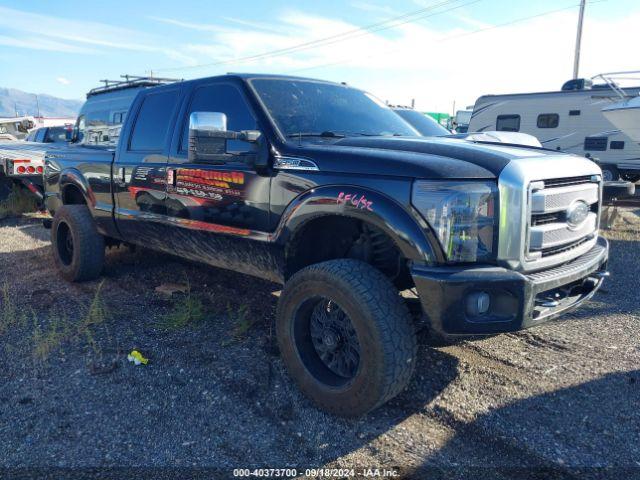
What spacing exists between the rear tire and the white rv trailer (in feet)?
36.8

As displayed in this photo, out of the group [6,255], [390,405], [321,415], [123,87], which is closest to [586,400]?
[390,405]

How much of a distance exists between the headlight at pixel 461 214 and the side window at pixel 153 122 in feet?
8.18

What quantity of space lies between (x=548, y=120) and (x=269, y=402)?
41.3 feet

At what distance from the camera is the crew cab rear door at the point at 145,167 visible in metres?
4.18

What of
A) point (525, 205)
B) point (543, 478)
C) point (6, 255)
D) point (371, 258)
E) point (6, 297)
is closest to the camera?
point (543, 478)

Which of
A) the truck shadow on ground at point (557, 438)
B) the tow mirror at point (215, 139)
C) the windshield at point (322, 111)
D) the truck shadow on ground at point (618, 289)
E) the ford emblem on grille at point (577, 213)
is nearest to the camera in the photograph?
the truck shadow on ground at point (557, 438)

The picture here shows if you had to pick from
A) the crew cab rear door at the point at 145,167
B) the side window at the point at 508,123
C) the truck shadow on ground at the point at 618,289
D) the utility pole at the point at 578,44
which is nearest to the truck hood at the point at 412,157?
the crew cab rear door at the point at 145,167

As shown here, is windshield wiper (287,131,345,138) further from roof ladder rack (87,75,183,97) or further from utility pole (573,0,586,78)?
utility pole (573,0,586,78)

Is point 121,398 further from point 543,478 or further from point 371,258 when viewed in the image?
point 543,478

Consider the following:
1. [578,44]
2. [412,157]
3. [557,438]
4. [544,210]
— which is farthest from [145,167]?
[578,44]

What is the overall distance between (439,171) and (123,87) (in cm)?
935

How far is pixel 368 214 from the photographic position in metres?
2.72

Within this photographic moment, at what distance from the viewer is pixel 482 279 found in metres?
2.47

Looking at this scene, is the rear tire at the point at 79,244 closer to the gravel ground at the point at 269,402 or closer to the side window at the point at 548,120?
the gravel ground at the point at 269,402
